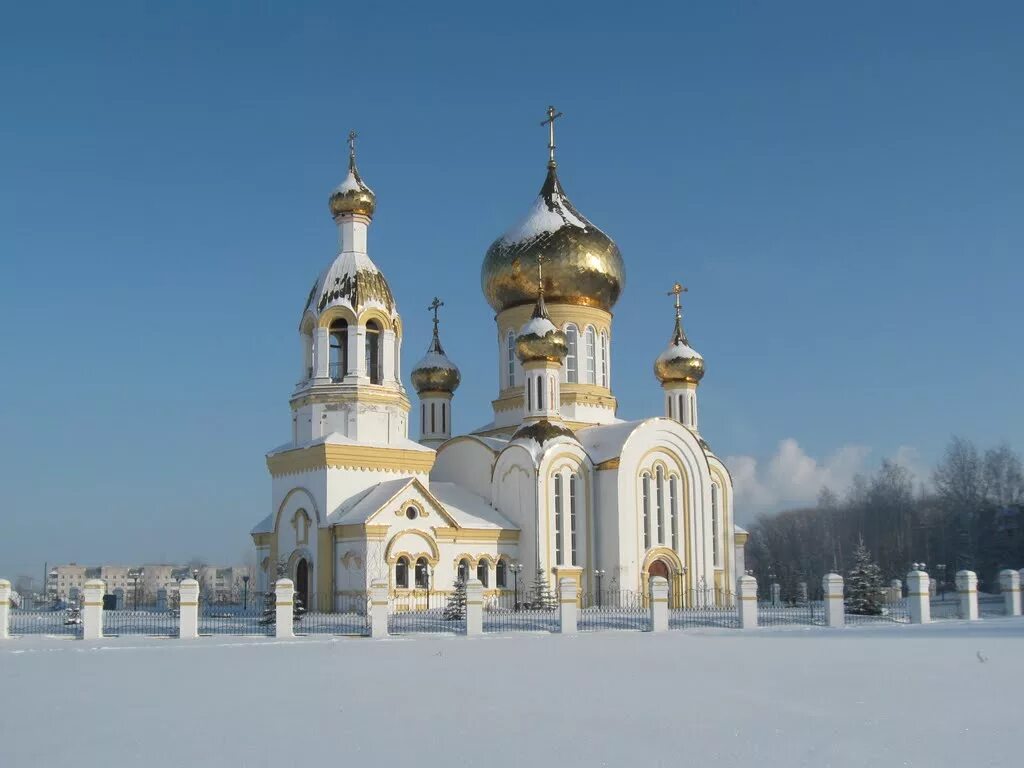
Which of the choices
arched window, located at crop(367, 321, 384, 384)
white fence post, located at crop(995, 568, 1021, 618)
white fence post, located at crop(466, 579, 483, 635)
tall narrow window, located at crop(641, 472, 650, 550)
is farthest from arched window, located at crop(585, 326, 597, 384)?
white fence post, located at crop(466, 579, 483, 635)

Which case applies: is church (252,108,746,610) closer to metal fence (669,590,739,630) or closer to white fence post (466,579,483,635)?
metal fence (669,590,739,630)

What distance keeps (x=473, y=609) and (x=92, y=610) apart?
617cm

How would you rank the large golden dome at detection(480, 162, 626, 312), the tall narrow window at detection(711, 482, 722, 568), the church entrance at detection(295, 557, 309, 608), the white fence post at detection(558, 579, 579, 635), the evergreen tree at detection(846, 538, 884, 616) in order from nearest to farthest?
the white fence post at detection(558, 579, 579, 635) < the evergreen tree at detection(846, 538, 884, 616) < the church entrance at detection(295, 557, 309, 608) < the tall narrow window at detection(711, 482, 722, 568) < the large golden dome at detection(480, 162, 626, 312)

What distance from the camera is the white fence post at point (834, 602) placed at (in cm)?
2169

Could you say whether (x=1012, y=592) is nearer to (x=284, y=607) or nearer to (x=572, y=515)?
(x=572, y=515)

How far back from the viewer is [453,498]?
27.8m

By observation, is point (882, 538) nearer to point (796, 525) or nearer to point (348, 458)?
point (796, 525)

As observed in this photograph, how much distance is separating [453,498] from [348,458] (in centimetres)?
356

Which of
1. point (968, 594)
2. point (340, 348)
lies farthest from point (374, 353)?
point (968, 594)

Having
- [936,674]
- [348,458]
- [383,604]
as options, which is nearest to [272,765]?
[936,674]

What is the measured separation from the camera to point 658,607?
67.4 ft

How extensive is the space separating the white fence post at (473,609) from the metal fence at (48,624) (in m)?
6.33

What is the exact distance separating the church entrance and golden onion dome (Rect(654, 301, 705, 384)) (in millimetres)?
12374

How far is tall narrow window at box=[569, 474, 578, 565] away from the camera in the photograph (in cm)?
2727
